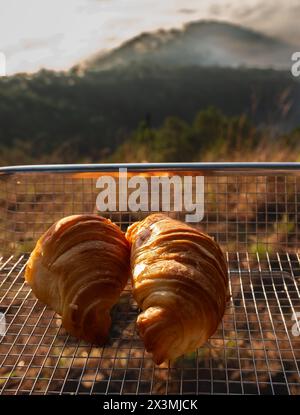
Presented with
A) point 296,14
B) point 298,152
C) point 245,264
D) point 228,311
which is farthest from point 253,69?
point 228,311

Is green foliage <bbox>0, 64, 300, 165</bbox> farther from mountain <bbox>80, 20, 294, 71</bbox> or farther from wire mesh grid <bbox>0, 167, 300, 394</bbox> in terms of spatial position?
wire mesh grid <bbox>0, 167, 300, 394</bbox>

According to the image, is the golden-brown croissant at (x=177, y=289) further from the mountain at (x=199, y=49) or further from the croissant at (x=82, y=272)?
the mountain at (x=199, y=49)

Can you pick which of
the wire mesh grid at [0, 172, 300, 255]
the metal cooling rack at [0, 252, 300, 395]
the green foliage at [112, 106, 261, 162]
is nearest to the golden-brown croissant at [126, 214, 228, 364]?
the metal cooling rack at [0, 252, 300, 395]

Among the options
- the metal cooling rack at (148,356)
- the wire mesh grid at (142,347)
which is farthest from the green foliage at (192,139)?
the metal cooling rack at (148,356)

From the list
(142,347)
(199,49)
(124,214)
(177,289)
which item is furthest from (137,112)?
(177,289)

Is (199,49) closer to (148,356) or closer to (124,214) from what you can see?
(124,214)

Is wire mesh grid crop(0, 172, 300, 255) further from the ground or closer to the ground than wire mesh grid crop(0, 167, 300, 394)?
further from the ground

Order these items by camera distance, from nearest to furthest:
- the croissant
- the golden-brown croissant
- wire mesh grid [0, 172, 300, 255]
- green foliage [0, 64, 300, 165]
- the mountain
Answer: the golden-brown croissant → the croissant → wire mesh grid [0, 172, 300, 255] → green foliage [0, 64, 300, 165] → the mountain

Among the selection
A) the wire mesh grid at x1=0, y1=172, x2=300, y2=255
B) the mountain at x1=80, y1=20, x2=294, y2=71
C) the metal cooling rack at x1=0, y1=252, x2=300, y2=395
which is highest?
the mountain at x1=80, y1=20, x2=294, y2=71
